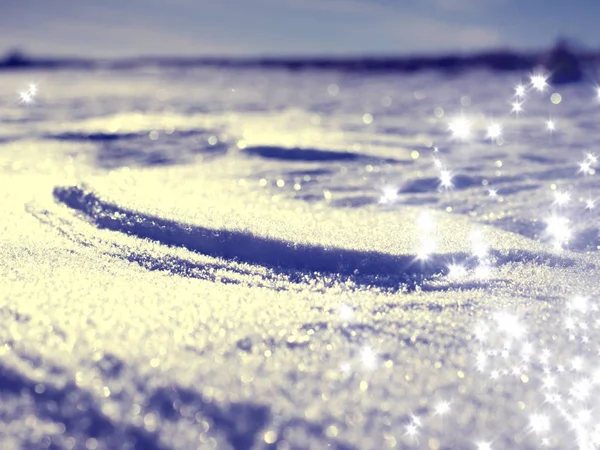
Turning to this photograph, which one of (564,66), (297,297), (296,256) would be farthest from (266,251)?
(564,66)

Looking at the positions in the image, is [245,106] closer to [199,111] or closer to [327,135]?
[199,111]

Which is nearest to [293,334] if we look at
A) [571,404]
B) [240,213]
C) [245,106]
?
[571,404]

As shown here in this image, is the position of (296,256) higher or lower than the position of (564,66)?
lower

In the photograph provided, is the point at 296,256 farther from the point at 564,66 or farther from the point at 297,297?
the point at 564,66

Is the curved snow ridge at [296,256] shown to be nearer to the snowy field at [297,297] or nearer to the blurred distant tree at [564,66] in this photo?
the snowy field at [297,297]

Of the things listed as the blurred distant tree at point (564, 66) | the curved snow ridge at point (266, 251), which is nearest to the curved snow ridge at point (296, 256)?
the curved snow ridge at point (266, 251)

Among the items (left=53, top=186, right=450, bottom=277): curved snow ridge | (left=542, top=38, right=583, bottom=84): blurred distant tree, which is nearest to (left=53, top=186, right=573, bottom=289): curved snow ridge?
(left=53, top=186, right=450, bottom=277): curved snow ridge

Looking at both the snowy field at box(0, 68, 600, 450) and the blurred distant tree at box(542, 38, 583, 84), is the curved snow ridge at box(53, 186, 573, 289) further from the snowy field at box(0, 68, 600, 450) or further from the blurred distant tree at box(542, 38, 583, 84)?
the blurred distant tree at box(542, 38, 583, 84)
